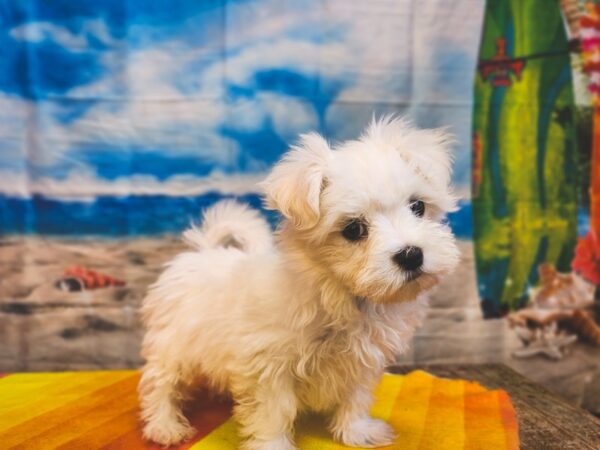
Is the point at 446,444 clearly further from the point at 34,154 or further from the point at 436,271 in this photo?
the point at 34,154

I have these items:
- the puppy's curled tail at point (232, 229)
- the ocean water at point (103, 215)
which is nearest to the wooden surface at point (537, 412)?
the puppy's curled tail at point (232, 229)

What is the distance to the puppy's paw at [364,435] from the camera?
157 centimetres

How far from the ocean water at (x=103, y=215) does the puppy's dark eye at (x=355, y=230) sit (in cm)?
110

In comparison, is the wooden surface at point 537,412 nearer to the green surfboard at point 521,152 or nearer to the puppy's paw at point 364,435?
the green surfboard at point 521,152

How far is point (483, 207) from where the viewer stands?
7.98 ft

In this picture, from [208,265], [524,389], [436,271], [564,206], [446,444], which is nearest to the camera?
[436,271]

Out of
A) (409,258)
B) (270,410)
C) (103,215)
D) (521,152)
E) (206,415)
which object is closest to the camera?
(409,258)

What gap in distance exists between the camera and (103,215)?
7.54 ft

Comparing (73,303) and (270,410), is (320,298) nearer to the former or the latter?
(270,410)

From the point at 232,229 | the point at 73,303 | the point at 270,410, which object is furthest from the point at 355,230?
the point at 73,303

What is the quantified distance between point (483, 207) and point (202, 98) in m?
1.29

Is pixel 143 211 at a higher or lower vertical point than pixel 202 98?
lower

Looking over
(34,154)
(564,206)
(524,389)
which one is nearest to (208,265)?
(34,154)

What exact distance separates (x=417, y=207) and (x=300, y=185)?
0.31 metres
